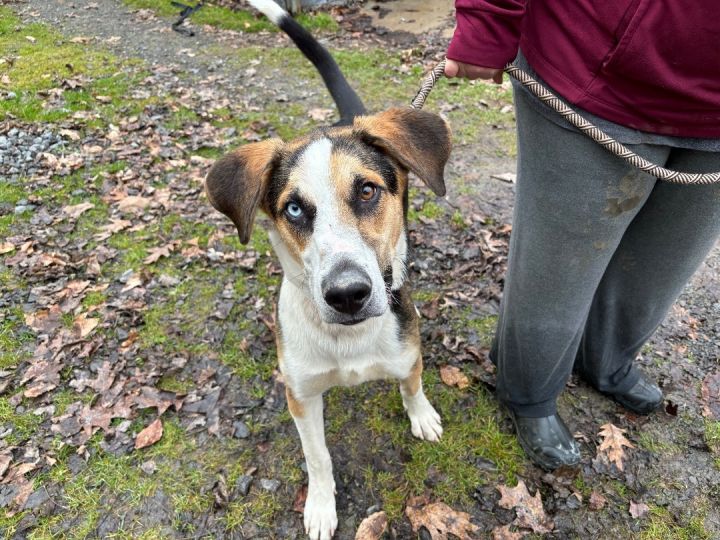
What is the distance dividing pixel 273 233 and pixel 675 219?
1900 millimetres

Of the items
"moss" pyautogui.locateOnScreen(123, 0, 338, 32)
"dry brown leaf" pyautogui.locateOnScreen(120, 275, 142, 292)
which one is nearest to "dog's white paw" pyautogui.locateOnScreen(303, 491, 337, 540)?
"dry brown leaf" pyautogui.locateOnScreen(120, 275, 142, 292)

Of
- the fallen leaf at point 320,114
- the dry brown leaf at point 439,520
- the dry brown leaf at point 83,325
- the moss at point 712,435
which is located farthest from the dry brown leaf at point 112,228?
the moss at point 712,435

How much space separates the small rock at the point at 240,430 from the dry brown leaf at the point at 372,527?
38.6 inches

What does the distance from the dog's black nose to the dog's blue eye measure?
0.44 metres

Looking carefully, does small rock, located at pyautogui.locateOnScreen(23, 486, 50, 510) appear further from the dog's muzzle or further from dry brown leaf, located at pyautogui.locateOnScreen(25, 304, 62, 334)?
the dog's muzzle

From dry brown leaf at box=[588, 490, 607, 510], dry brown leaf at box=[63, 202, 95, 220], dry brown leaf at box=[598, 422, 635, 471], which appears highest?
dry brown leaf at box=[598, 422, 635, 471]

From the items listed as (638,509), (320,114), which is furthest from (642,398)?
(320,114)

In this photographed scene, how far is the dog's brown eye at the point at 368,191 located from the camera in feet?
7.07

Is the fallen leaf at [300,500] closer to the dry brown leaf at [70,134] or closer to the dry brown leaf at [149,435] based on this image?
the dry brown leaf at [149,435]

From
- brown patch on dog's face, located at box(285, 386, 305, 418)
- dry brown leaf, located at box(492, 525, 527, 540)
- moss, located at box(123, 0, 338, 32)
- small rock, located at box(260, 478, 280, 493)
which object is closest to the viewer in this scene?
brown patch on dog's face, located at box(285, 386, 305, 418)

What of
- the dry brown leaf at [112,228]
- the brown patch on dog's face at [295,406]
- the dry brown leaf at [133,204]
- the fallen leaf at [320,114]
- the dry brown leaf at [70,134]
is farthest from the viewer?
the fallen leaf at [320,114]

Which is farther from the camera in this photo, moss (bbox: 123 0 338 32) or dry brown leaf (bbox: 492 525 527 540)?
moss (bbox: 123 0 338 32)

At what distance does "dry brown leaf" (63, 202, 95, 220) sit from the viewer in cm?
506

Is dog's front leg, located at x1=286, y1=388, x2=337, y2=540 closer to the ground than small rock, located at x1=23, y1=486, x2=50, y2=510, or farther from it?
farther from it
